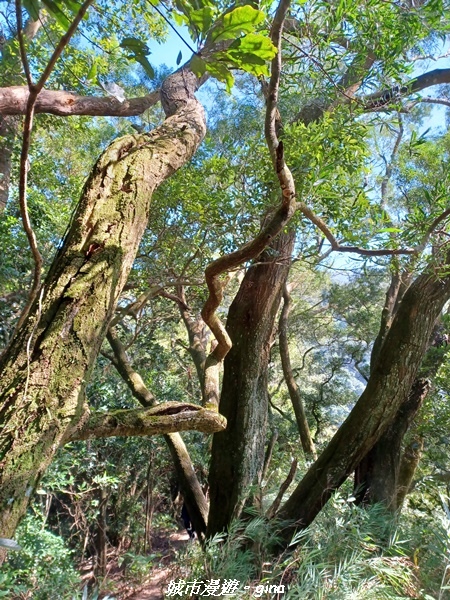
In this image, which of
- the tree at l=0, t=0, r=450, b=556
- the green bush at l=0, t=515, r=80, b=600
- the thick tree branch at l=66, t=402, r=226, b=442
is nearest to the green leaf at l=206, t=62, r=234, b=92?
the tree at l=0, t=0, r=450, b=556

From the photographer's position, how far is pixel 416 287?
313 cm

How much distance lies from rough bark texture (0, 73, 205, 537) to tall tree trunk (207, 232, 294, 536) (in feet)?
5.54

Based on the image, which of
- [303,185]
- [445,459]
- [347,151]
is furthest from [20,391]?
[445,459]

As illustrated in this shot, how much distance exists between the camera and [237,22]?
831 mm

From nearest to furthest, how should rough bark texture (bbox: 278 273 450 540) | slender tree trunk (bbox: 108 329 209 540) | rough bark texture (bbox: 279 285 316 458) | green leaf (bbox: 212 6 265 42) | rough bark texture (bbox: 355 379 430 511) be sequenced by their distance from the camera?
green leaf (bbox: 212 6 265 42)
rough bark texture (bbox: 278 273 450 540)
rough bark texture (bbox: 355 379 430 511)
slender tree trunk (bbox: 108 329 209 540)
rough bark texture (bbox: 279 285 316 458)

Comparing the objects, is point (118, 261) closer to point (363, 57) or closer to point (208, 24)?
point (208, 24)

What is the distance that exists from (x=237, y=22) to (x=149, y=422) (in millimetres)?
1173

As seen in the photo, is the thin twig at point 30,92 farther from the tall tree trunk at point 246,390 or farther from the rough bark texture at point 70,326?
the tall tree trunk at point 246,390

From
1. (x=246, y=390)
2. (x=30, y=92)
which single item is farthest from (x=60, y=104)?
(x=246, y=390)

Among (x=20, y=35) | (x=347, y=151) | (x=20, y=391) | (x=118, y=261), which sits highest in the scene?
(x=347, y=151)

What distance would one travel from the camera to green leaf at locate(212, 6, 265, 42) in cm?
81

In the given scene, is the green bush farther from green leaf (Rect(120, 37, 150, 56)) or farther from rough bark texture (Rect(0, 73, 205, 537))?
green leaf (Rect(120, 37, 150, 56))

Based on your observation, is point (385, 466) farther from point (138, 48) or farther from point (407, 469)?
point (138, 48)

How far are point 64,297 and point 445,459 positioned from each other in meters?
5.64
